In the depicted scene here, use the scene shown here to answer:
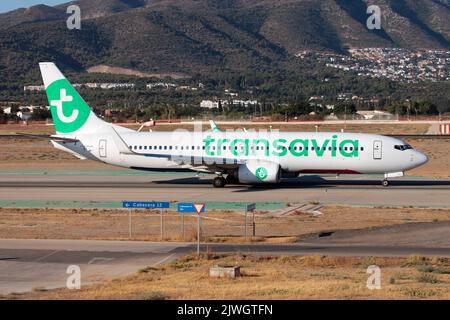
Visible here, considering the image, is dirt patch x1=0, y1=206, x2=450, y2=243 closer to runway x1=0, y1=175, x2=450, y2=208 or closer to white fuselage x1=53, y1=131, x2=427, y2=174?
runway x1=0, y1=175, x2=450, y2=208

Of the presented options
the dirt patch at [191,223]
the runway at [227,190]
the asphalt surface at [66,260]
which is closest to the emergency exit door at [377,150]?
the runway at [227,190]

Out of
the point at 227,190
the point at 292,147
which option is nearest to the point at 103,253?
the point at 227,190

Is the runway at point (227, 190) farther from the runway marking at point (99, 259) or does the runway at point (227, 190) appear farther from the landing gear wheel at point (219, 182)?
the runway marking at point (99, 259)

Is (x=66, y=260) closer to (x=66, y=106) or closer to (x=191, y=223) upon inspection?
(x=191, y=223)

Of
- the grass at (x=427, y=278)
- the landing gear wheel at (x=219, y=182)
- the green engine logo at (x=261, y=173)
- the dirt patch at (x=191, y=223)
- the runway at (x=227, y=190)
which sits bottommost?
the grass at (x=427, y=278)
